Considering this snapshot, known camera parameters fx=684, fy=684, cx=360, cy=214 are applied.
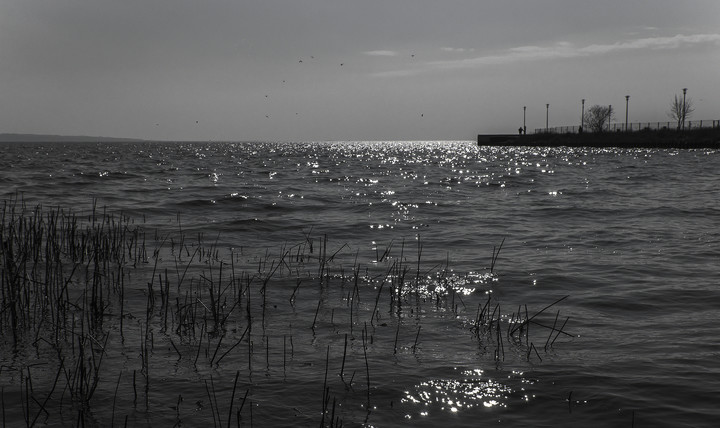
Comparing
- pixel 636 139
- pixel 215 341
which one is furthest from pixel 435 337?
pixel 636 139

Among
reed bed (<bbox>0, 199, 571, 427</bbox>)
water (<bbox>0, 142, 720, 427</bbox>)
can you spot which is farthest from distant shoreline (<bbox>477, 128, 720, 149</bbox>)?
reed bed (<bbox>0, 199, 571, 427</bbox>)

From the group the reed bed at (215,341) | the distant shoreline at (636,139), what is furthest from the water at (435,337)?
the distant shoreline at (636,139)

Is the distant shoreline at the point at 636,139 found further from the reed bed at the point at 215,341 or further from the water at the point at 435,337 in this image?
the reed bed at the point at 215,341

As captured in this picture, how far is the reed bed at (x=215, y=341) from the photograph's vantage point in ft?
19.8

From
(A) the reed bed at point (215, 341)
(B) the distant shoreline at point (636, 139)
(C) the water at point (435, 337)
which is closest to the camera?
(A) the reed bed at point (215, 341)

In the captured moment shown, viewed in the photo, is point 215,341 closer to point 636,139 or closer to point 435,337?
point 435,337

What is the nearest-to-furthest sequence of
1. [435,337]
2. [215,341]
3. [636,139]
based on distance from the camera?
[215,341] → [435,337] → [636,139]

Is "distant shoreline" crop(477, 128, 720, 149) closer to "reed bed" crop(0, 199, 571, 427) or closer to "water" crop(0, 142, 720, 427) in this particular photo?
"water" crop(0, 142, 720, 427)

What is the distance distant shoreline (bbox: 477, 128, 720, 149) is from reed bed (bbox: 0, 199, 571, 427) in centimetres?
8103

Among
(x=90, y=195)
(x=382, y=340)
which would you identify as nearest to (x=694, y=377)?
(x=382, y=340)

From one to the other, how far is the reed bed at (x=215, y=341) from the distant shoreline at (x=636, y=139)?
266 feet

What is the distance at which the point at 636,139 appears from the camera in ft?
317

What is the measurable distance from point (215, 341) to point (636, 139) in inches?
3869

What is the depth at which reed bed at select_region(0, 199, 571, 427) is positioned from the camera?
6.03 m
